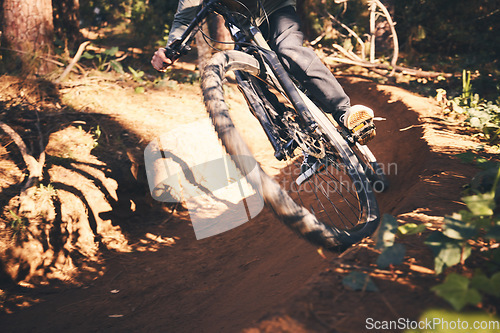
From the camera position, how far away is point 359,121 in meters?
2.85

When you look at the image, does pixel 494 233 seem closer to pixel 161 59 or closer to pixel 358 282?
pixel 358 282

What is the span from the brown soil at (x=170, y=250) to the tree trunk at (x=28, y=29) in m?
0.61

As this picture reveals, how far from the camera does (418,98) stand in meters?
5.62

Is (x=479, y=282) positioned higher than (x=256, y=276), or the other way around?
(x=479, y=282)

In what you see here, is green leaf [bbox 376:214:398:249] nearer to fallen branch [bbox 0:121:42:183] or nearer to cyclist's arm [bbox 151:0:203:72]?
cyclist's arm [bbox 151:0:203:72]

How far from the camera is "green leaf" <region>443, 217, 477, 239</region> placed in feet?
4.95

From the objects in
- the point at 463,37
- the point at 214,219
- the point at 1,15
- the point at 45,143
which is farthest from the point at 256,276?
the point at 463,37

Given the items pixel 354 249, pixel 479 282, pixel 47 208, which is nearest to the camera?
pixel 479 282

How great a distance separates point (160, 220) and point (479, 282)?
3.35m

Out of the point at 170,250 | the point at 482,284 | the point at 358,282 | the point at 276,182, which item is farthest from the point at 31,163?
the point at 482,284

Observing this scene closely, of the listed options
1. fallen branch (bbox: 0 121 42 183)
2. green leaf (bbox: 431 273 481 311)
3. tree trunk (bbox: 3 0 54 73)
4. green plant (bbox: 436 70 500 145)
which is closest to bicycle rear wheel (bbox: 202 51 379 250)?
green leaf (bbox: 431 273 481 311)

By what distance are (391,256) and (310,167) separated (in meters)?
1.25

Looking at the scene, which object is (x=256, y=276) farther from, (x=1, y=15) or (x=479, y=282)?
(x=1, y=15)

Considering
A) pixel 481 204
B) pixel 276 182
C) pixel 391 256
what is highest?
pixel 276 182
